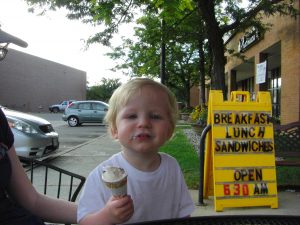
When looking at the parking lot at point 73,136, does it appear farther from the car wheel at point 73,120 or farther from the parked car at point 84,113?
the car wheel at point 73,120

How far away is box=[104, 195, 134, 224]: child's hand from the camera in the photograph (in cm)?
152

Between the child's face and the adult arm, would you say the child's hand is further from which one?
the adult arm

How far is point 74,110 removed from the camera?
26.0m

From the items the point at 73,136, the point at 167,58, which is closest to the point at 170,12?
the point at 73,136

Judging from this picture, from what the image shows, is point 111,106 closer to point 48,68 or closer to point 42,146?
point 42,146

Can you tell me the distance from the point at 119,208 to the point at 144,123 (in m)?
0.41

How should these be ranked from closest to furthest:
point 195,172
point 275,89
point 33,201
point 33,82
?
point 33,201 → point 195,172 → point 275,89 → point 33,82

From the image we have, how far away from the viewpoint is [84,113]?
Answer: 25.9 m

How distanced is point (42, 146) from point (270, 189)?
17.4 ft

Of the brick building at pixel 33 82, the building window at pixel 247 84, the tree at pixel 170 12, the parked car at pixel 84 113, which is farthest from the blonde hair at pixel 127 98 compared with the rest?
the brick building at pixel 33 82

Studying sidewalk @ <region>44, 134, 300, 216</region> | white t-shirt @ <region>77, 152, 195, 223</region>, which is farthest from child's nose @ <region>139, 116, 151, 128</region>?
sidewalk @ <region>44, 134, 300, 216</region>

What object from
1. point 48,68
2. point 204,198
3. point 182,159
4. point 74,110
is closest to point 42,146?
point 182,159

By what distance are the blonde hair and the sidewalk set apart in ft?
11.4

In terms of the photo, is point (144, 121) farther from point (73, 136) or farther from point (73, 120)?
point (73, 120)
